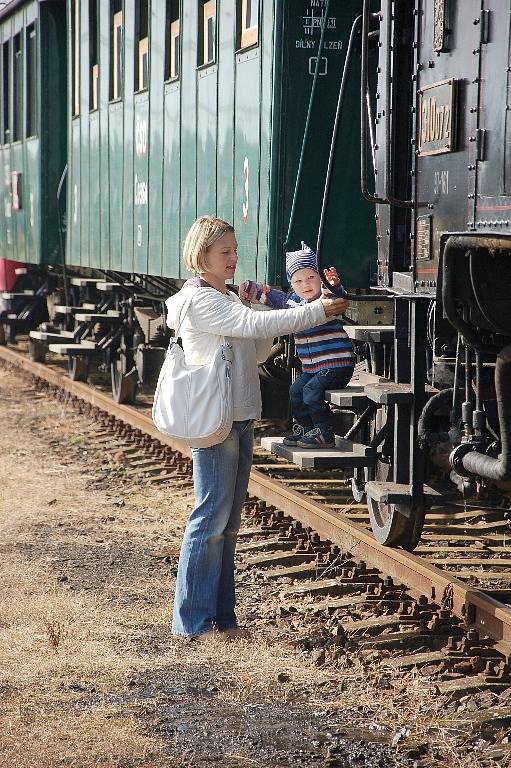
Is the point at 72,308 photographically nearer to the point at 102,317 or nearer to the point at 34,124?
the point at 102,317

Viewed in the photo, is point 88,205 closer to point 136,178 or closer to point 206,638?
point 136,178

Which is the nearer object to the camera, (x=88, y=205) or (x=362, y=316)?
(x=362, y=316)

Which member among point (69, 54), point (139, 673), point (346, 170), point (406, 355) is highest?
point (69, 54)

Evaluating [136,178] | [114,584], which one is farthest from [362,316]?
[136,178]

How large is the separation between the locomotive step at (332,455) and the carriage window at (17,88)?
1154cm

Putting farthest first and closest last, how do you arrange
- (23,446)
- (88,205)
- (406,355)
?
(88,205) → (23,446) → (406,355)

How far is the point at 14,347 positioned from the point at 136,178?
891cm

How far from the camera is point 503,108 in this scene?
4.98 meters

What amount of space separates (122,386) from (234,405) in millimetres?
7701

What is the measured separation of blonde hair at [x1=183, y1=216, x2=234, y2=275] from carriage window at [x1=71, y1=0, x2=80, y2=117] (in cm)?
885

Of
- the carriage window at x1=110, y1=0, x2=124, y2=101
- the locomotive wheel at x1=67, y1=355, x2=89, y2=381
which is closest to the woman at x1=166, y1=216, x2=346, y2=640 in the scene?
the carriage window at x1=110, y1=0, x2=124, y2=101

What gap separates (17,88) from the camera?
17.4m

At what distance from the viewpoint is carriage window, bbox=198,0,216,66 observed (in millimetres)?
9180

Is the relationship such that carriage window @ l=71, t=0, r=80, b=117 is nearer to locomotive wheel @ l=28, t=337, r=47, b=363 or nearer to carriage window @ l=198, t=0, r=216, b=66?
locomotive wheel @ l=28, t=337, r=47, b=363
